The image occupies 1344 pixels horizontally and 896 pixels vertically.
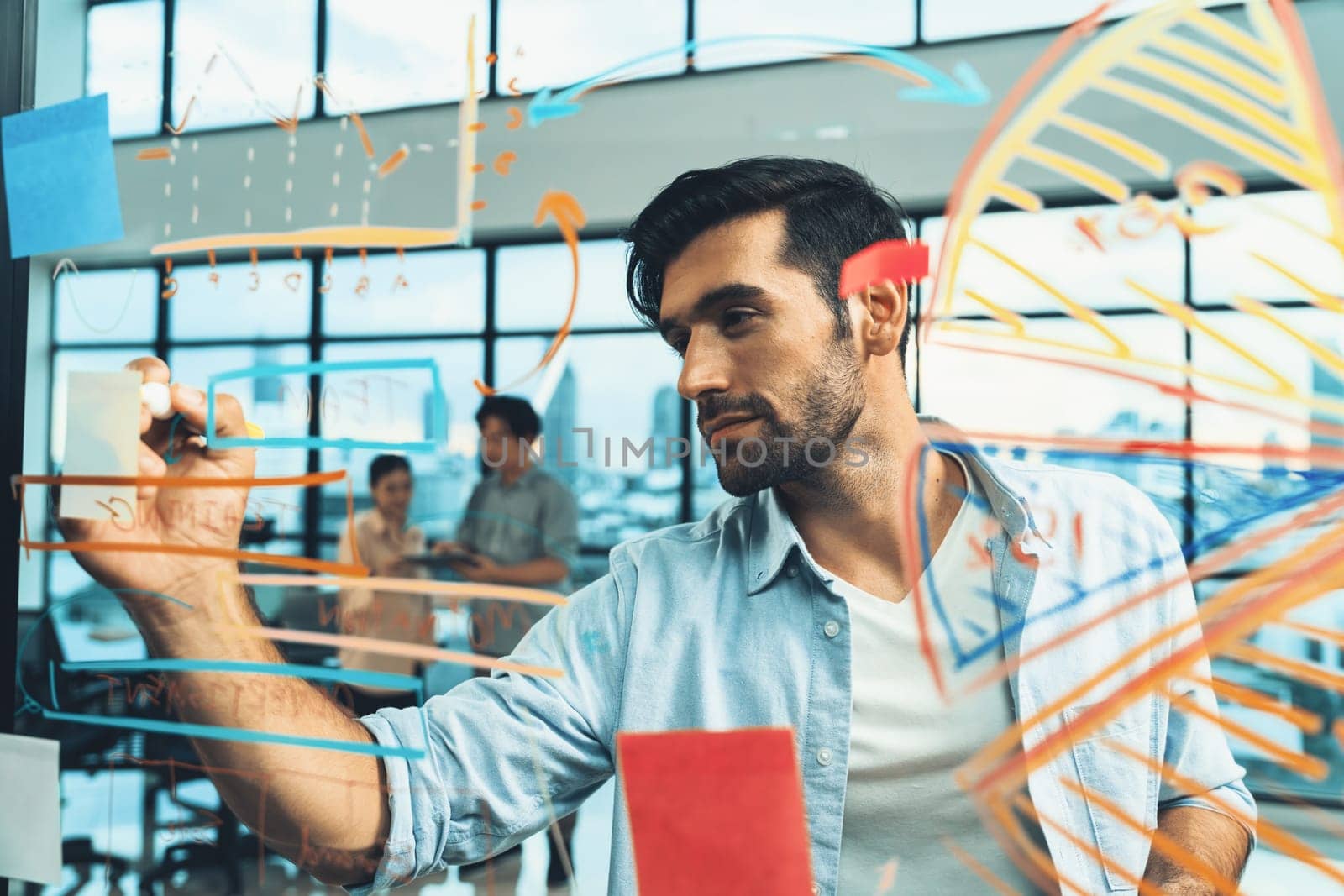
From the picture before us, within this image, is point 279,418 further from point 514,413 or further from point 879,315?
point 879,315

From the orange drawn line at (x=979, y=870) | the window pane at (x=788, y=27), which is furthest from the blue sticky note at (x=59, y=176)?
the orange drawn line at (x=979, y=870)

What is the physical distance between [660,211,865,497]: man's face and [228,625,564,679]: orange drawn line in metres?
0.20

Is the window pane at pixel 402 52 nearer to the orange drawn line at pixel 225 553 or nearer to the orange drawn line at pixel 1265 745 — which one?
the orange drawn line at pixel 225 553

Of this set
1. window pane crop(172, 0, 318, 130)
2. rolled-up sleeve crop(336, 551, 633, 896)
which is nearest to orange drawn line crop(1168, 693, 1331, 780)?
rolled-up sleeve crop(336, 551, 633, 896)

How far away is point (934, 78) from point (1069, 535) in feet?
0.98

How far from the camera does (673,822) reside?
0.58m

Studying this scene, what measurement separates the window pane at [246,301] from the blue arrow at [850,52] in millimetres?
231

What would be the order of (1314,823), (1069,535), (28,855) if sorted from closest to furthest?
(1314,823) → (1069,535) → (28,855)

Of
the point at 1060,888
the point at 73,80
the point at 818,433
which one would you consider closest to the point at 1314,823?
the point at 1060,888

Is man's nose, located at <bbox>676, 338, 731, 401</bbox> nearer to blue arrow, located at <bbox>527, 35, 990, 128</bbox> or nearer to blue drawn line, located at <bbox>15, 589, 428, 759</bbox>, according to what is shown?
blue arrow, located at <bbox>527, 35, 990, 128</bbox>

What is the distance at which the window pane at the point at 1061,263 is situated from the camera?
1.68ft

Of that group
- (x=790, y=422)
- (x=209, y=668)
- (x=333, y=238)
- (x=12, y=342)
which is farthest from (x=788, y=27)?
(x=12, y=342)

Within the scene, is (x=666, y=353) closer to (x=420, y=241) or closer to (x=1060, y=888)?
(x=420, y=241)

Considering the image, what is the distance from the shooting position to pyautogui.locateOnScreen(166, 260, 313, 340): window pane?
71 centimetres
